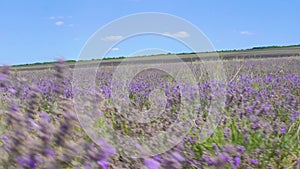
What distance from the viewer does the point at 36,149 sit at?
1.19 metres

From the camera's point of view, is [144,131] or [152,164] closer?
[152,164]

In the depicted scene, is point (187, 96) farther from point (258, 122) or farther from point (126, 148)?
point (126, 148)

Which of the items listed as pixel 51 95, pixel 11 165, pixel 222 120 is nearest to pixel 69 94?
pixel 51 95

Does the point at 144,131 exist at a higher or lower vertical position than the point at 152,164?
lower

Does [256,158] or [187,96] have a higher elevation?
[187,96]

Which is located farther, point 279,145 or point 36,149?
point 279,145

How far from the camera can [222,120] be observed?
277cm

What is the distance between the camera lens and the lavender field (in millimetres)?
1224

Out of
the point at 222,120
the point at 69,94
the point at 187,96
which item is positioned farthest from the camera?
the point at 69,94

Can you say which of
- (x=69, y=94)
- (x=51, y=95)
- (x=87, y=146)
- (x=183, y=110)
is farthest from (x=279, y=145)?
(x=51, y=95)

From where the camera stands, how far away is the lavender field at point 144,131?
1.22 m

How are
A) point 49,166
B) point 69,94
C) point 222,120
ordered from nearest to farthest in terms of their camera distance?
point 49,166
point 222,120
point 69,94

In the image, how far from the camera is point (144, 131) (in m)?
2.71

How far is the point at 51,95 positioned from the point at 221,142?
8.20 feet
